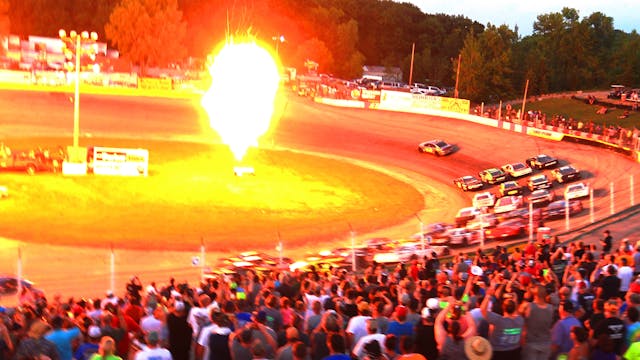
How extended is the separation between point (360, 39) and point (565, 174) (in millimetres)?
91242

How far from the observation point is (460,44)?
128625 mm

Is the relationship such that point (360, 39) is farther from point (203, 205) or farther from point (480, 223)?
point (480, 223)

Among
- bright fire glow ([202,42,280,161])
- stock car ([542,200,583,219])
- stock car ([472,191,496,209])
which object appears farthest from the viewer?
bright fire glow ([202,42,280,161])

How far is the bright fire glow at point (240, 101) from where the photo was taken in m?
62.2

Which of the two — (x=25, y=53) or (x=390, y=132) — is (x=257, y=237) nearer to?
(x=390, y=132)

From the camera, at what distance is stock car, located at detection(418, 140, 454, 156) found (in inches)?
2226

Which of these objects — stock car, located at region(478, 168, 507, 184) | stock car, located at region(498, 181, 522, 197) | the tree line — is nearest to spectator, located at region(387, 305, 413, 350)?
stock car, located at region(498, 181, 522, 197)

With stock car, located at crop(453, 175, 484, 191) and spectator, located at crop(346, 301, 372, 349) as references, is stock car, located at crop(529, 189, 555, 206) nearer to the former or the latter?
stock car, located at crop(453, 175, 484, 191)

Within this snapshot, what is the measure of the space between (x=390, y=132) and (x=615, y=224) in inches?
1363

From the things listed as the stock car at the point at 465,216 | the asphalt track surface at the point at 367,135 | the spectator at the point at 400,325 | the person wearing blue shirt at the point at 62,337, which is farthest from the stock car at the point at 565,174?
the person wearing blue shirt at the point at 62,337

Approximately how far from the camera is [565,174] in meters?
45.7

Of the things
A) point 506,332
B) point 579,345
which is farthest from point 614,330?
point 506,332

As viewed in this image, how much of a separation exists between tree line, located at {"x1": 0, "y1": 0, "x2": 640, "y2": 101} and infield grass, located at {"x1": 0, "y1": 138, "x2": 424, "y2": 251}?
1589 inches

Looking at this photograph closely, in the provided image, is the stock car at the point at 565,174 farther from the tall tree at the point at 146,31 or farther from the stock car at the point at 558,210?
the tall tree at the point at 146,31
